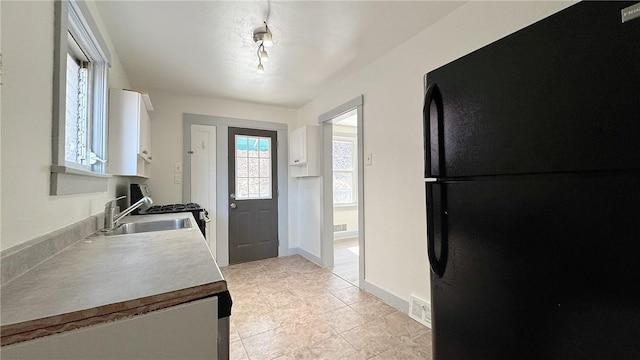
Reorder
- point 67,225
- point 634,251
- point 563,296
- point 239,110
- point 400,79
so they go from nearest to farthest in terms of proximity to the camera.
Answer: point 634,251 → point 563,296 → point 67,225 → point 400,79 → point 239,110

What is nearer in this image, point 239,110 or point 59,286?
point 59,286

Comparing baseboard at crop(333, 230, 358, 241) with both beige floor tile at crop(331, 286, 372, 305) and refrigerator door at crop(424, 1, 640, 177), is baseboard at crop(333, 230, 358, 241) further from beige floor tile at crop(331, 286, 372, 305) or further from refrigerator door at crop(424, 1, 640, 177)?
refrigerator door at crop(424, 1, 640, 177)

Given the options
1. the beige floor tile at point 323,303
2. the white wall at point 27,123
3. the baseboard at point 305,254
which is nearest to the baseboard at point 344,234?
the baseboard at point 305,254

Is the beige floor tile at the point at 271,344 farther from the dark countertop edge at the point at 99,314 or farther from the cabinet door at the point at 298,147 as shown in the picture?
the cabinet door at the point at 298,147

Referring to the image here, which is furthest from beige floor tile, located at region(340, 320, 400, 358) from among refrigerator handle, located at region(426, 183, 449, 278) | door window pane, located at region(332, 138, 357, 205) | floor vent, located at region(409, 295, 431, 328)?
door window pane, located at region(332, 138, 357, 205)

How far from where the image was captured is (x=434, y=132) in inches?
44.7

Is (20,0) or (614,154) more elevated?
(20,0)

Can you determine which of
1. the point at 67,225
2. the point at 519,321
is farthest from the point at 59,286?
the point at 519,321

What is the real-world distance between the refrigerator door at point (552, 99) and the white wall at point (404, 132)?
96 cm

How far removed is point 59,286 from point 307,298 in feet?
6.99

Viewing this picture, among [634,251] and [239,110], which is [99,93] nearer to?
[239,110]

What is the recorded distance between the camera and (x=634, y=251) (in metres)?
0.63

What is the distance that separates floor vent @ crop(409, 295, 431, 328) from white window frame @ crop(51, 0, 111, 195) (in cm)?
235

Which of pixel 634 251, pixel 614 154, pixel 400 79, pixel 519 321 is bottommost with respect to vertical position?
pixel 519 321
